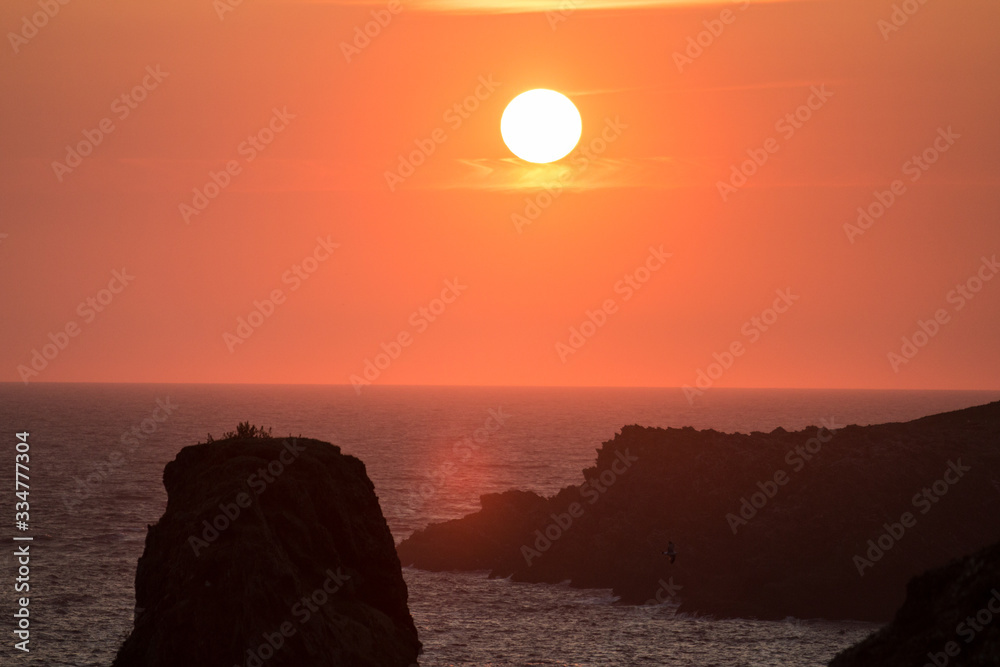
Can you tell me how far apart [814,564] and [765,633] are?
33.5 feet

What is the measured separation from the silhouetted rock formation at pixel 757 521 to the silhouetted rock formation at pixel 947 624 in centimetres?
4411

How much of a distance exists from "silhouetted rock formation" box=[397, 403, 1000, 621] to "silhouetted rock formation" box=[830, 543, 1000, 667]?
44112 mm

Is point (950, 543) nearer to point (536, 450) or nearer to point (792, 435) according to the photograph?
point (792, 435)

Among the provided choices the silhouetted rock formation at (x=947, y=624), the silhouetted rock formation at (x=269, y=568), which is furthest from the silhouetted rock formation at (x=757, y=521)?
the silhouetted rock formation at (x=947, y=624)

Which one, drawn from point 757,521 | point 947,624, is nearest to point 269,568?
point 947,624

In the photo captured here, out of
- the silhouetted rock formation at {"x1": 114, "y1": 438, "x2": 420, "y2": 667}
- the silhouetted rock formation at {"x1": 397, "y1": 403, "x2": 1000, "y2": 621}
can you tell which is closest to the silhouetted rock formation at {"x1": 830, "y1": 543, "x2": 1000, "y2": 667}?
the silhouetted rock formation at {"x1": 114, "y1": 438, "x2": 420, "y2": 667}

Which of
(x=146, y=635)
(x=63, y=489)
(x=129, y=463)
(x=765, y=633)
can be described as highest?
(x=129, y=463)

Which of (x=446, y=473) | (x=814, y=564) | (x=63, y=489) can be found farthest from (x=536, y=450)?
(x=814, y=564)

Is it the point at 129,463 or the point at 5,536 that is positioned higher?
the point at 129,463

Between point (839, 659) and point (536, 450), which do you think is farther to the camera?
point (536, 450)

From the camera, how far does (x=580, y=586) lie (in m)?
71.4

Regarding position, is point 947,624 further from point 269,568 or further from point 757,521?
point 757,521

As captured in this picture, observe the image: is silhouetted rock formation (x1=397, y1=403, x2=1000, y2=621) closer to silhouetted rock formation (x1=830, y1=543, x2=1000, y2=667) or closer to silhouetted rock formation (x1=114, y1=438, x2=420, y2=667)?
silhouetted rock formation (x1=114, y1=438, x2=420, y2=667)

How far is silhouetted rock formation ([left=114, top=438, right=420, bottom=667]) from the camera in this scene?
34406 mm
